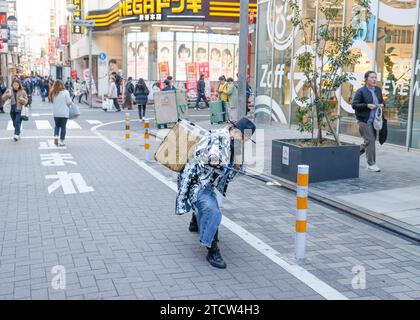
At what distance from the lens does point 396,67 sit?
13.2 m

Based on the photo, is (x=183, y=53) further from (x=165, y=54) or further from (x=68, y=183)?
(x=68, y=183)

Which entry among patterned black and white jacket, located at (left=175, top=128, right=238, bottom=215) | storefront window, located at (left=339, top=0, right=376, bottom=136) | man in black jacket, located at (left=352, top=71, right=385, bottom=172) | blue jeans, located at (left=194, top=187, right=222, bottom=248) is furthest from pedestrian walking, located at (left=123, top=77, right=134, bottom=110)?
blue jeans, located at (left=194, top=187, right=222, bottom=248)

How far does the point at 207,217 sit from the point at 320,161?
14.2 ft

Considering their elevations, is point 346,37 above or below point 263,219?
above

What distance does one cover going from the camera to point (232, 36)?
34.2m

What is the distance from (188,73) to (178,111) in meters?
13.9

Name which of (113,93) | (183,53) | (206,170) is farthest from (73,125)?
(206,170)

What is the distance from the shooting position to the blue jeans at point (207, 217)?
531cm

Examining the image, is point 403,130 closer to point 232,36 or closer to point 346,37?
point 346,37

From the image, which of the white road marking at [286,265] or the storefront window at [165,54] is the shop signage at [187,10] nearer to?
the storefront window at [165,54]

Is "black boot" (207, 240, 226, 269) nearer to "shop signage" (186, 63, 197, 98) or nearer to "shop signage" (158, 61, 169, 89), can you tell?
"shop signage" (186, 63, 197, 98)

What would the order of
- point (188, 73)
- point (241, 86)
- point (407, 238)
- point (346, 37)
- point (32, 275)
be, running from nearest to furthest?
1. point (32, 275)
2. point (407, 238)
3. point (346, 37)
4. point (241, 86)
5. point (188, 73)

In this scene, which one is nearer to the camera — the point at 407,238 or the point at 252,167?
the point at 407,238
